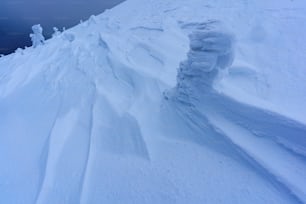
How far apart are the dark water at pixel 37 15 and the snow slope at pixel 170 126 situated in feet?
20.2

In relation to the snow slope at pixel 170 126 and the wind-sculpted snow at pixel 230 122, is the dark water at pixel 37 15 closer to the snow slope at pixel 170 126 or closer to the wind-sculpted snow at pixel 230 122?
the snow slope at pixel 170 126

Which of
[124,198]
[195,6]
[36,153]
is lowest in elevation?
[124,198]

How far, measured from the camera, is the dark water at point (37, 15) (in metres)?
8.57

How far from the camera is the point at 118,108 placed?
2324 mm

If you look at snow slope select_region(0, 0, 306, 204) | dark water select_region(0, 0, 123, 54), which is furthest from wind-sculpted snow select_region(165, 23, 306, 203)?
dark water select_region(0, 0, 123, 54)

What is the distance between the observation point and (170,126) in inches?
79.5

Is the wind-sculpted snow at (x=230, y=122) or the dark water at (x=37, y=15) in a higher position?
the dark water at (x=37, y=15)

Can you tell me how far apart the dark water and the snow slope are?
6157mm

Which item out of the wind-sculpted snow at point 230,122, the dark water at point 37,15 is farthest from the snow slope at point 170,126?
the dark water at point 37,15

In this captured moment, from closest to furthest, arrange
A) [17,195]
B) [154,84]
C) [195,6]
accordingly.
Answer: [17,195], [154,84], [195,6]

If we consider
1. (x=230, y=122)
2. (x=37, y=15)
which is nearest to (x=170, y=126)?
(x=230, y=122)

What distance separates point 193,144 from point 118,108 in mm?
812

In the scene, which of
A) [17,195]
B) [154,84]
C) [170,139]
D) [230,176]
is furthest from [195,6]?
[17,195]

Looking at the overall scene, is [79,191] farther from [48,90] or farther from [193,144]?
[48,90]
